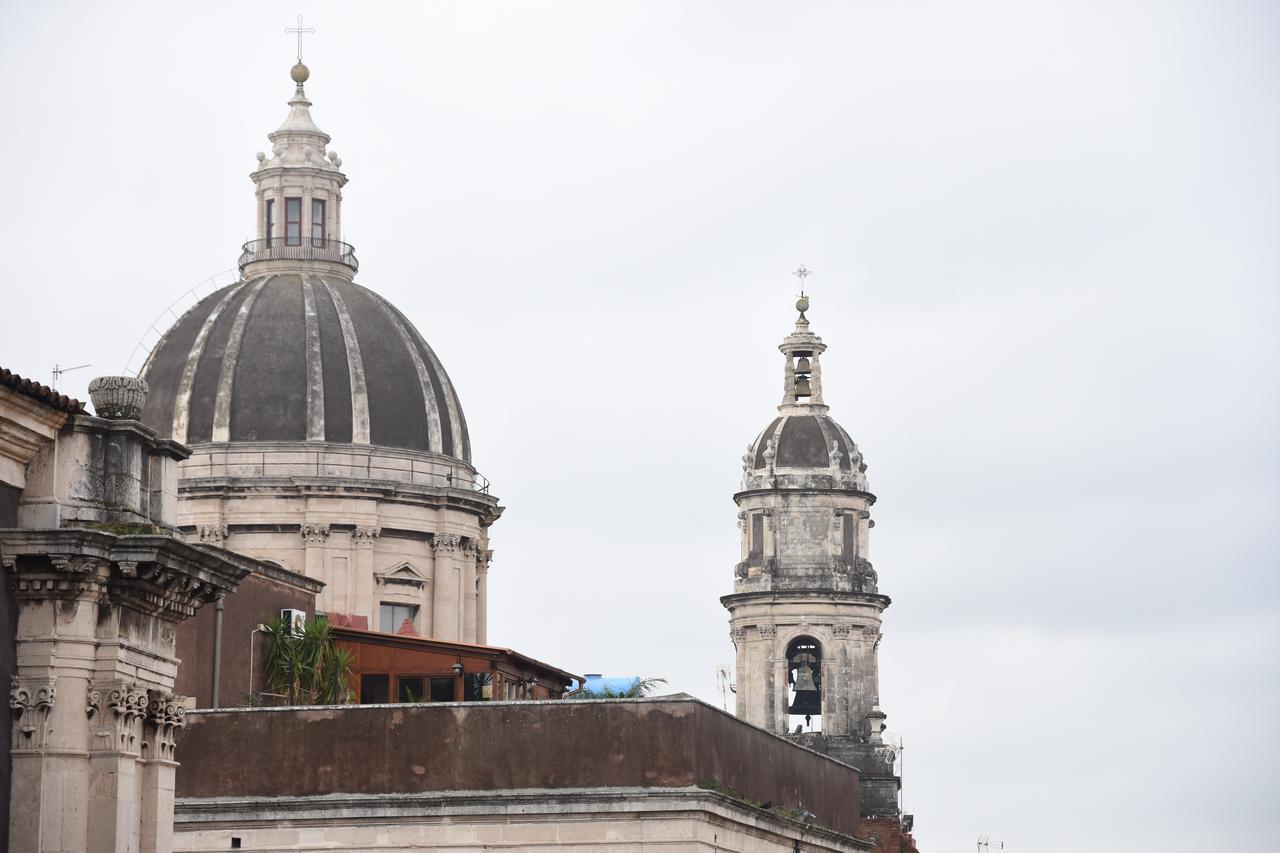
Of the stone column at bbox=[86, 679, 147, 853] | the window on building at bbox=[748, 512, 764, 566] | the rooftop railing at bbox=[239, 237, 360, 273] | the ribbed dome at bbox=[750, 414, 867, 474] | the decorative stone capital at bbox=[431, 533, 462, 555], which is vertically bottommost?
the stone column at bbox=[86, 679, 147, 853]

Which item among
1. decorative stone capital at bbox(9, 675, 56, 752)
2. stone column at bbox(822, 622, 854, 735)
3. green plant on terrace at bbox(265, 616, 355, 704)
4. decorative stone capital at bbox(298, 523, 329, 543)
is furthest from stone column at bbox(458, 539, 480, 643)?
decorative stone capital at bbox(9, 675, 56, 752)

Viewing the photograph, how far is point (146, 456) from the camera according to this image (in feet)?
117

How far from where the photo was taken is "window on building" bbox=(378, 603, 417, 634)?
77375mm

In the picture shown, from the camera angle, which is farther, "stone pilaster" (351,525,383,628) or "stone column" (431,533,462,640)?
"stone column" (431,533,462,640)

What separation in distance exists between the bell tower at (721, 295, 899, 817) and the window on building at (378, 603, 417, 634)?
14.7 metres

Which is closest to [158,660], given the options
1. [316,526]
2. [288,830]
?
[288,830]

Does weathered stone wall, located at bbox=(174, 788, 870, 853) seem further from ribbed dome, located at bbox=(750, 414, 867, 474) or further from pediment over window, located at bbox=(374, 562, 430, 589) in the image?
ribbed dome, located at bbox=(750, 414, 867, 474)

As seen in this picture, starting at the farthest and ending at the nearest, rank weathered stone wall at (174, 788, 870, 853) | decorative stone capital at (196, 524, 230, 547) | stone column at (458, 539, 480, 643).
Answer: stone column at (458, 539, 480, 643)
decorative stone capital at (196, 524, 230, 547)
weathered stone wall at (174, 788, 870, 853)

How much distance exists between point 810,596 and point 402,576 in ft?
53.4

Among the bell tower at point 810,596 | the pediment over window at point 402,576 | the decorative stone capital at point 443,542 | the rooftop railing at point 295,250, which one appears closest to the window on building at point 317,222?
the rooftop railing at point 295,250

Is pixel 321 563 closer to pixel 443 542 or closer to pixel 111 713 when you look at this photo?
pixel 443 542

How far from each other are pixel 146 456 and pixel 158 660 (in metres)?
2.31

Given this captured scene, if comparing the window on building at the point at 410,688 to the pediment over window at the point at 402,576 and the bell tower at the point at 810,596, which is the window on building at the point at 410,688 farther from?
the bell tower at the point at 810,596

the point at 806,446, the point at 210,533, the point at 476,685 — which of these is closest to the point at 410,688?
the point at 476,685
